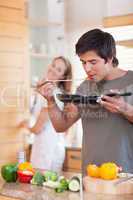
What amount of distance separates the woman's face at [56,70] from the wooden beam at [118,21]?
30 cm

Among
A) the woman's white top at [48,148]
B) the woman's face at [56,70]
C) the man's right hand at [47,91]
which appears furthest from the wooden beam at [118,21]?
the woman's white top at [48,148]

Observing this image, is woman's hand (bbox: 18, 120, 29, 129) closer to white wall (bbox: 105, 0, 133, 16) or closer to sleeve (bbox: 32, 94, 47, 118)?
sleeve (bbox: 32, 94, 47, 118)

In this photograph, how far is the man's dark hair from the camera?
144 centimetres

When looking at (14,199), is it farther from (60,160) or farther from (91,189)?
(60,160)

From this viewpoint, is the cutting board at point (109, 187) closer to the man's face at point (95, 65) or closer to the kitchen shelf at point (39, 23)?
the man's face at point (95, 65)

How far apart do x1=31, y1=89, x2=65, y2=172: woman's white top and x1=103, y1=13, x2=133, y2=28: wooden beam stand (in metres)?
0.51

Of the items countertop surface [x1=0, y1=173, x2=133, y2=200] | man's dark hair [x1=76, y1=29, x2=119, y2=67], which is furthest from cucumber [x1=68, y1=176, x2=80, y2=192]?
man's dark hair [x1=76, y1=29, x2=119, y2=67]

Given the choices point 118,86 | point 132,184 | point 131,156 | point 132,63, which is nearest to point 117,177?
point 132,184

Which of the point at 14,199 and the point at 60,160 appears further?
the point at 60,160

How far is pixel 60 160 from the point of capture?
199cm

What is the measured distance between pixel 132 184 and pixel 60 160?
85 centimetres

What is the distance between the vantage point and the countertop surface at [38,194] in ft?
3.80

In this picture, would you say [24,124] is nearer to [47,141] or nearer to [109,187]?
[47,141]

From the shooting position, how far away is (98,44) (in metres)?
1.44
